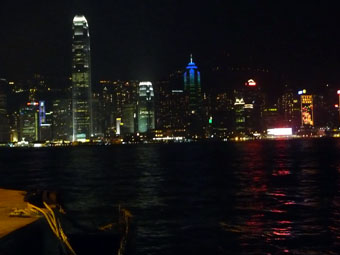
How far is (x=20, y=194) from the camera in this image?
17781mm

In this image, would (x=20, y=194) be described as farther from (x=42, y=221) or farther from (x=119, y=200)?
(x=119, y=200)

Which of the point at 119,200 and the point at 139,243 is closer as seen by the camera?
the point at 139,243

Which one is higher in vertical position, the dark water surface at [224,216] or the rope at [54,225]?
the rope at [54,225]

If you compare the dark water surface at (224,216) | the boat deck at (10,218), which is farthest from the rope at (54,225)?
the dark water surface at (224,216)

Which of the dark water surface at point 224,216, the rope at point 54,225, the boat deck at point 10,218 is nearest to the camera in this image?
the boat deck at point 10,218

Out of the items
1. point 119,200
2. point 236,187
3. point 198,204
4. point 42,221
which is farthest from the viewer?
point 236,187

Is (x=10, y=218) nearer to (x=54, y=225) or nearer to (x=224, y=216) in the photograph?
(x=54, y=225)

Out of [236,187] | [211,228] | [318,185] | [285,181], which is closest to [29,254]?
[211,228]

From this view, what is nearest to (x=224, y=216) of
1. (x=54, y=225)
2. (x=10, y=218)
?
(x=54, y=225)

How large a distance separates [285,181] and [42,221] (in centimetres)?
3740

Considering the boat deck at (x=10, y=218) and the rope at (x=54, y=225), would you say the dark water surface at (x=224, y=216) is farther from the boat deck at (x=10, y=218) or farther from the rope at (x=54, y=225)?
the rope at (x=54, y=225)

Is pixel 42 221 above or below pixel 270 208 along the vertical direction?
above

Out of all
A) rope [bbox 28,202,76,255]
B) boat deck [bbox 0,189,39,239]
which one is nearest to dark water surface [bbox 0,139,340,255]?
boat deck [bbox 0,189,39,239]

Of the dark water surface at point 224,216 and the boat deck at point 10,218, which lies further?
the dark water surface at point 224,216
